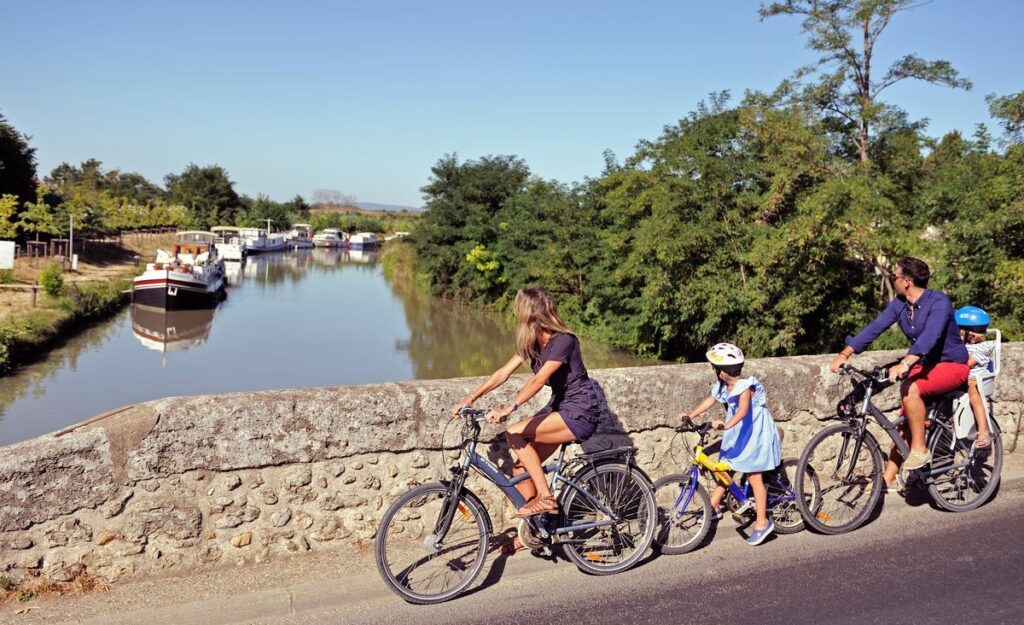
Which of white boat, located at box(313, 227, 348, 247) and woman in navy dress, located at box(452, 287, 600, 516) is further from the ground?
woman in navy dress, located at box(452, 287, 600, 516)

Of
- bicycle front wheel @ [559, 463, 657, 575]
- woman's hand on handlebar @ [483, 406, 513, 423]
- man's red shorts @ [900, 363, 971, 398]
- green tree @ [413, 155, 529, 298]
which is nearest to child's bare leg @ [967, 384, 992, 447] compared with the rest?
man's red shorts @ [900, 363, 971, 398]

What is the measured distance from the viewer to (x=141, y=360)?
88.7 feet

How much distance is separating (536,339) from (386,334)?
29652mm

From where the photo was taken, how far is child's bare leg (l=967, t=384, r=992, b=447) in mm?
5668

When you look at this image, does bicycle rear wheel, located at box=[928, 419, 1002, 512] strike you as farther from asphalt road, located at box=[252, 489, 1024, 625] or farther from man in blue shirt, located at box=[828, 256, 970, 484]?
asphalt road, located at box=[252, 489, 1024, 625]

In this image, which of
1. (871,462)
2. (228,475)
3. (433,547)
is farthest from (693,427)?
(228,475)

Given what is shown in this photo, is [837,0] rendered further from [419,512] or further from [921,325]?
[419,512]

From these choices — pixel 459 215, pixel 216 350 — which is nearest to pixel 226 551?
pixel 216 350

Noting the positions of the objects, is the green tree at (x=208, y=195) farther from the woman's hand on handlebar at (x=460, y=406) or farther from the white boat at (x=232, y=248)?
the woman's hand on handlebar at (x=460, y=406)

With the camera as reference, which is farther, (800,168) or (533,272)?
(533,272)

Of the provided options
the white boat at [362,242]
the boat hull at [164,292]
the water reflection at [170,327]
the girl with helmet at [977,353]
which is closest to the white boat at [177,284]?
the boat hull at [164,292]

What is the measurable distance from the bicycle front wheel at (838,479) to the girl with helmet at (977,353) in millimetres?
892

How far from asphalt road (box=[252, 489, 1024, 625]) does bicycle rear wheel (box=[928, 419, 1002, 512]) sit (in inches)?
17.7

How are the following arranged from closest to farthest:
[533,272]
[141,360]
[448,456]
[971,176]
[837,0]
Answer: [448,456] < [971,176] < [837,0] < [141,360] < [533,272]
